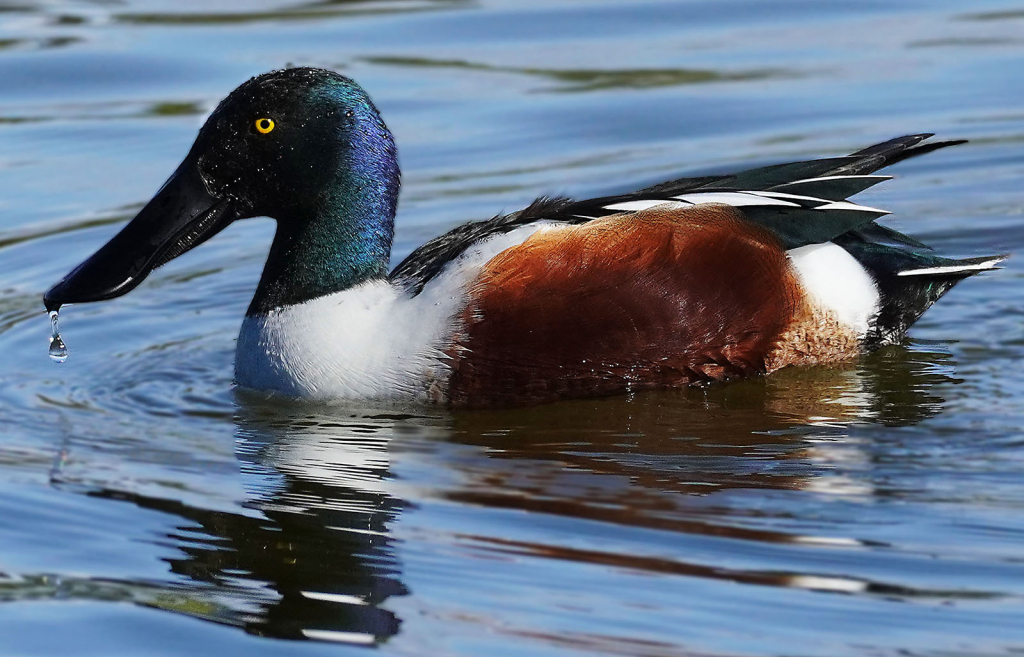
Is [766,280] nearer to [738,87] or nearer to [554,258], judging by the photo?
[554,258]

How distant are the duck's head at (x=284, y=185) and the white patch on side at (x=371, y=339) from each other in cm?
14

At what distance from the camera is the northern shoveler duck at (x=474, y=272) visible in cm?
537

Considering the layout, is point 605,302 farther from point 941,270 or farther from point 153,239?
point 153,239

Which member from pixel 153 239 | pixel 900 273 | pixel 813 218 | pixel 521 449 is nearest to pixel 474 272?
pixel 521 449

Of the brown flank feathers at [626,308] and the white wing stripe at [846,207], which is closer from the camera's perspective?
the brown flank feathers at [626,308]

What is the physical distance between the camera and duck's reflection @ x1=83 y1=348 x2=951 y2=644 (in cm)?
407

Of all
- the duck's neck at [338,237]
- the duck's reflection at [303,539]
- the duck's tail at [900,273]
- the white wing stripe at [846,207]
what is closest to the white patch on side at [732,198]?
the white wing stripe at [846,207]

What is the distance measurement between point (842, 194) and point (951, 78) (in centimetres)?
382

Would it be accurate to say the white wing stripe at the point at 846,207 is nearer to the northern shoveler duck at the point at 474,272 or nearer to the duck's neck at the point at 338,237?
the northern shoveler duck at the point at 474,272

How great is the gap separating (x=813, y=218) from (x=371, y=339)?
157 cm

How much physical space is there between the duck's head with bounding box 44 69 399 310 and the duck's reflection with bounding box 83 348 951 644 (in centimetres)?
57

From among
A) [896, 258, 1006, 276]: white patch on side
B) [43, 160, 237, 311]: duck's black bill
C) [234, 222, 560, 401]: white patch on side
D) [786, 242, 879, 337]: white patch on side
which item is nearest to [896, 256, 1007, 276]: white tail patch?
[896, 258, 1006, 276]: white patch on side

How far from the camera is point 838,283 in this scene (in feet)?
19.4

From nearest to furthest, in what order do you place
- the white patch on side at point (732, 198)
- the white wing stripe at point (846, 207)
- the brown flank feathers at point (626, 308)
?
1. the brown flank feathers at point (626, 308)
2. the white patch on side at point (732, 198)
3. the white wing stripe at point (846, 207)
